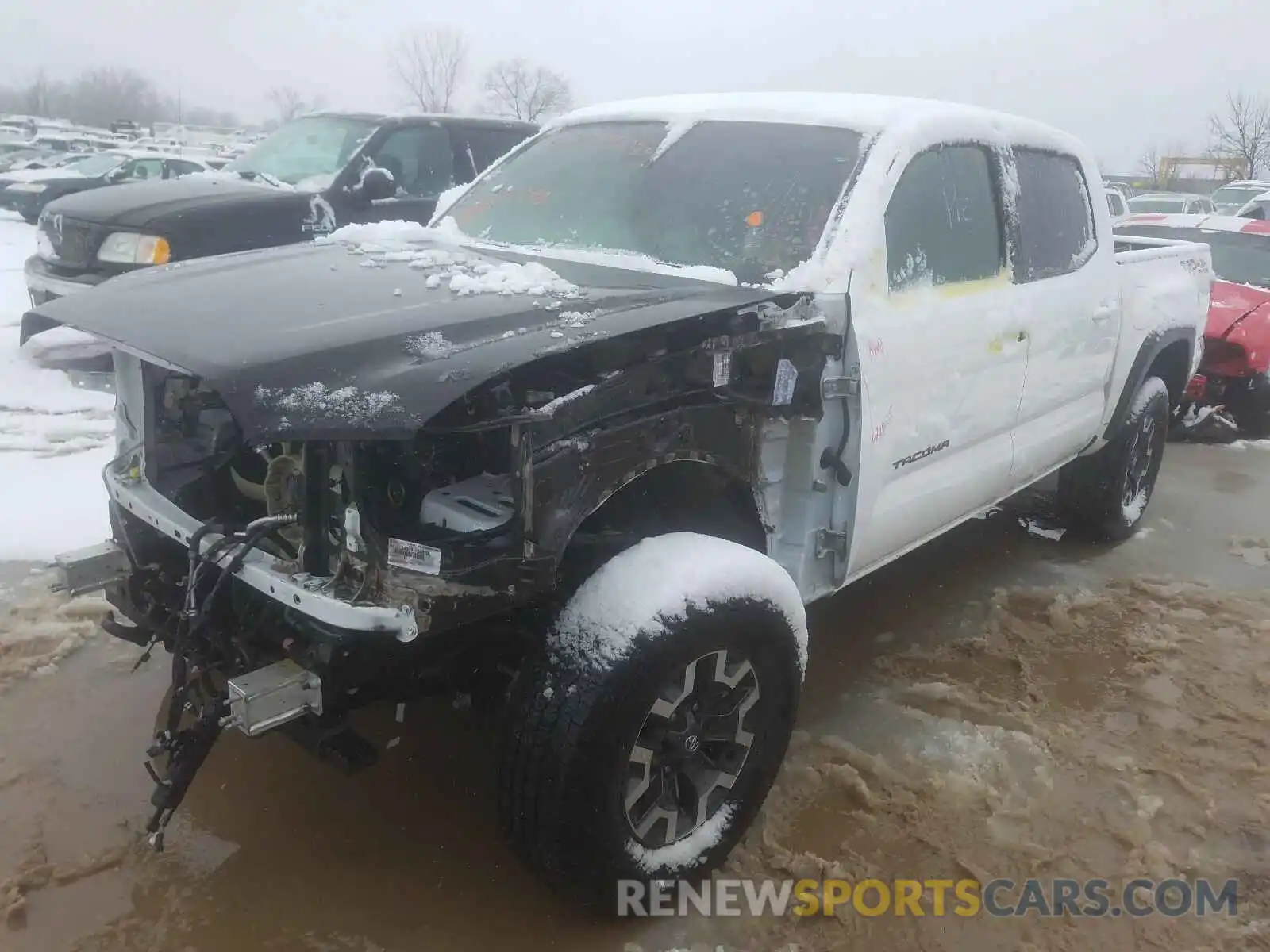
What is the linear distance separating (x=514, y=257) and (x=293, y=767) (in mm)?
1679

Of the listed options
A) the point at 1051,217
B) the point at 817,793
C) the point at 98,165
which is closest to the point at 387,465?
the point at 817,793

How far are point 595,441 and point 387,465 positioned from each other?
0.44 m

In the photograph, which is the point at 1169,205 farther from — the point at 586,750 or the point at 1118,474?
the point at 586,750

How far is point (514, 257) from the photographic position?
3.14 m

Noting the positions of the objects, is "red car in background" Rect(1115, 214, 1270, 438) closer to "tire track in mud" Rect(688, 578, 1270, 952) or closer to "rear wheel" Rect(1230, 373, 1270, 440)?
"rear wheel" Rect(1230, 373, 1270, 440)

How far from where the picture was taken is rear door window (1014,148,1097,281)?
3645 millimetres

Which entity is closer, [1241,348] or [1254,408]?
[1241,348]

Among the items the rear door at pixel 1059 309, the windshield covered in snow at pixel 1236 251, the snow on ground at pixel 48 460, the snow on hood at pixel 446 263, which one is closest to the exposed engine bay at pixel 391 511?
the snow on hood at pixel 446 263

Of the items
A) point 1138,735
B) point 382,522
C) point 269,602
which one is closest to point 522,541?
point 382,522

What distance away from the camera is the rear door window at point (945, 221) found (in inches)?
118

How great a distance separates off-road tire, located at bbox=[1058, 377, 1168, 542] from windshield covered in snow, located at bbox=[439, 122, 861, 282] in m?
2.50

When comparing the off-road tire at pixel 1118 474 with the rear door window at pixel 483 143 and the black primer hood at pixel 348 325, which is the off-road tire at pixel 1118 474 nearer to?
the black primer hood at pixel 348 325

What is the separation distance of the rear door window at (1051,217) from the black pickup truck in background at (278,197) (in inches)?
142

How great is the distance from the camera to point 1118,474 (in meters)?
4.84
